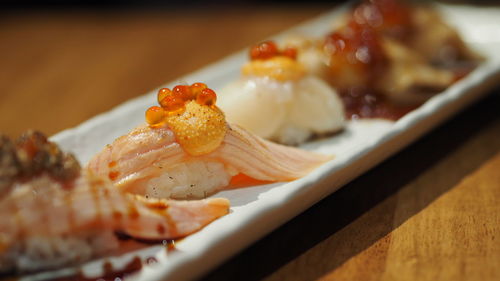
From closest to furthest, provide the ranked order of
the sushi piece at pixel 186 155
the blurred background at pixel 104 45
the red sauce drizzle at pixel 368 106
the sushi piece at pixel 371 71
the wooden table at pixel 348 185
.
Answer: the wooden table at pixel 348 185
the sushi piece at pixel 186 155
the red sauce drizzle at pixel 368 106
the sushi piece at pixel 371 71
the blurred background at pixel 104 45

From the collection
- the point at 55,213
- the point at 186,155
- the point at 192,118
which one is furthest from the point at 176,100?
the point at 55,213

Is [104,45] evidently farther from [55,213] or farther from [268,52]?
[55,213]

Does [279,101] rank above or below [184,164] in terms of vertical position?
above

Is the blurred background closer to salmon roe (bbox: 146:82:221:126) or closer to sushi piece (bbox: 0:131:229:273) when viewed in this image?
salmon roe (bbox: 146:82:221:126)

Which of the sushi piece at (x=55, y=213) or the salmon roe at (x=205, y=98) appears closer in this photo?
the sushi piece at (x=55, y=213)

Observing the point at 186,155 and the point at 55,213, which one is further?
the point at 186,155

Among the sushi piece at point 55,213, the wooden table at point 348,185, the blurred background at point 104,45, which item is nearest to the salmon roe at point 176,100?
the sushi piece at point 55,213

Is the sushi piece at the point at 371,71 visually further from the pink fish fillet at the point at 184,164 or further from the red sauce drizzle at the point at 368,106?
the pink fish fillet at the point at 184,164

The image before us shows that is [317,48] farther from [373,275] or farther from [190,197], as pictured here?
[373,275]
